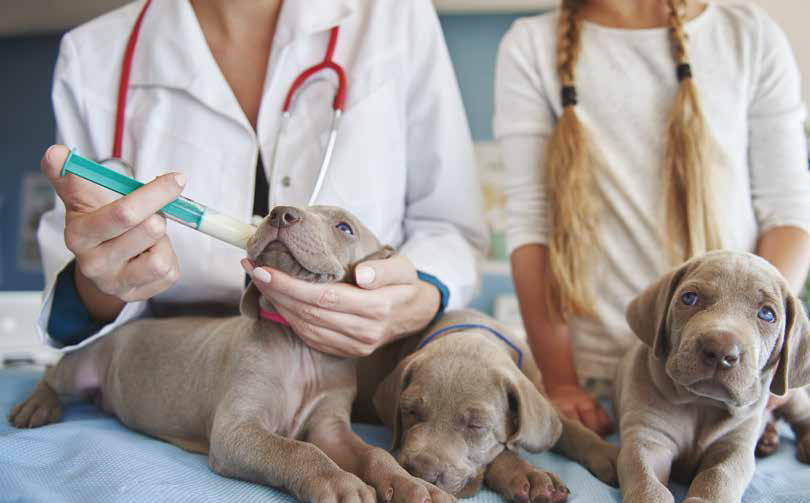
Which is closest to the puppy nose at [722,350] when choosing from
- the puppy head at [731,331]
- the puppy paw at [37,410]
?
the puppy head at [731,331]

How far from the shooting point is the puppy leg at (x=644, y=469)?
1268 mm

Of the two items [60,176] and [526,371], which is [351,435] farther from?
[60,176]

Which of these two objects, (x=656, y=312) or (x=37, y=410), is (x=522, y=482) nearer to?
(x=656, y=312)

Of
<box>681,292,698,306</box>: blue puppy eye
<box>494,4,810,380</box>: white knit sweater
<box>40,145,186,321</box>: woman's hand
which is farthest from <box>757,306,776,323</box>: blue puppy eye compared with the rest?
<box>40,145,186,321</box>: woman's hand

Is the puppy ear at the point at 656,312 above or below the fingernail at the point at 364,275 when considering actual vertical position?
below

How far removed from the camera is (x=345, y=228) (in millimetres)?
1634

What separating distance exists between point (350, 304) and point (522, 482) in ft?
1.68

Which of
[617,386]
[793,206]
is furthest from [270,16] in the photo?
[793,206]

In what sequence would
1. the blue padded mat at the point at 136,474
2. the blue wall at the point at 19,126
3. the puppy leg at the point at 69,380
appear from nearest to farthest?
the blue padded mat at the point at 136,474 < the puppy leg at the point at 69,380 < the blue wall at the point at 19,126

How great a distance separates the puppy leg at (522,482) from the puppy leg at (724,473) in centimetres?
24

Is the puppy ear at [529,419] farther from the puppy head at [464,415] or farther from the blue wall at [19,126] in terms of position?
the blue wall at [19,126]

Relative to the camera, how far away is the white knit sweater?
6.98 ft

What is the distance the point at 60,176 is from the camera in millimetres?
1417

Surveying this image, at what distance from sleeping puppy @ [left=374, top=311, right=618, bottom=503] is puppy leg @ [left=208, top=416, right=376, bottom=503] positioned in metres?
0.19
